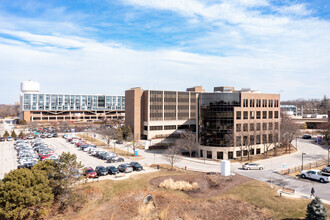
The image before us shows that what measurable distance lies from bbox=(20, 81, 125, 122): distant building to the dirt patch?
382ft

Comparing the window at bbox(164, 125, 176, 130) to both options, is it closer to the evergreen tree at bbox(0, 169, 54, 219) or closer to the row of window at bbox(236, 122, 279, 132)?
the row of window at bbox(236, 122, 279, 132)

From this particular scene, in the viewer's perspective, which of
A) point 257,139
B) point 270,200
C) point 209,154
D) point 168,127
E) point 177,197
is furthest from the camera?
point 168,127

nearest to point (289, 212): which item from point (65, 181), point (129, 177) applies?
point (129, 177)

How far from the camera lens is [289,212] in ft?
87.6

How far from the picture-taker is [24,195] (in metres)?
25.8

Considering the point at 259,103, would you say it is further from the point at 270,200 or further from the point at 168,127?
the point at 270,200

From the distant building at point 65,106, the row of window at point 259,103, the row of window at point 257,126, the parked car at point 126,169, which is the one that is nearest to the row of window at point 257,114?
the row of window at point 259,103

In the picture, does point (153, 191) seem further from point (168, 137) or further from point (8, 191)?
point (168, 137)

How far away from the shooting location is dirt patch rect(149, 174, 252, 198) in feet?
112

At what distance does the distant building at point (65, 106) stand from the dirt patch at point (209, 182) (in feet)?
382

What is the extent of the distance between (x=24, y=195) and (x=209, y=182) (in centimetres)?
2483

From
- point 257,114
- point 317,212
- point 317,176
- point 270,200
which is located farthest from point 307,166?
point 317,212

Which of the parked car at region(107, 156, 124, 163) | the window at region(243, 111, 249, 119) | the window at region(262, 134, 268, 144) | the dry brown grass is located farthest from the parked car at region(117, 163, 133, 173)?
Result: the window at region(262, 134, 268, 144)

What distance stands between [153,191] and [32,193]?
49.6 ft
